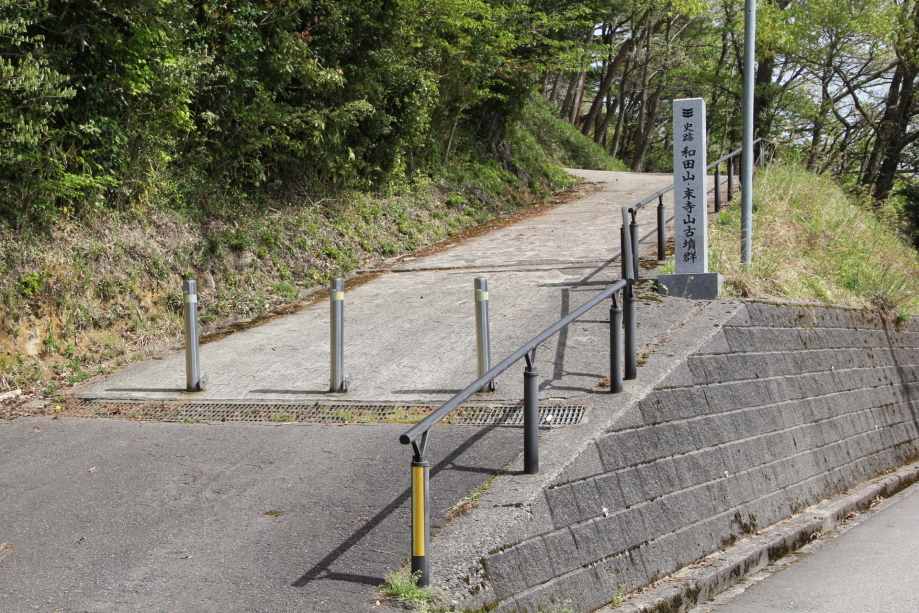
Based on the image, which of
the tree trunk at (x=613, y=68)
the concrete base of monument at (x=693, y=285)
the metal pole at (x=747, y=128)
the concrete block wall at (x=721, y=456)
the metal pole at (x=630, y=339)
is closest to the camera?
the concrete block wall at (x=721, y=456)

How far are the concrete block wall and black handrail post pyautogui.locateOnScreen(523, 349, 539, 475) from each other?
0.20m

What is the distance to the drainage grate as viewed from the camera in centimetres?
572

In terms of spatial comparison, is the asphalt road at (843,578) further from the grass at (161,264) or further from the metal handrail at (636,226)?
Answer: the grass at (161,264)

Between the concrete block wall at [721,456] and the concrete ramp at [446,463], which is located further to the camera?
the concrete block wall at [721,456]

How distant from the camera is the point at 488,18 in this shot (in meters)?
16.6

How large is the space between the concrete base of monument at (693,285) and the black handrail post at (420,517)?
5358mm

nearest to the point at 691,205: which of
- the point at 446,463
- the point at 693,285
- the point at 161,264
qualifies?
the point at 693,285

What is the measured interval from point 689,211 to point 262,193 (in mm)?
7254

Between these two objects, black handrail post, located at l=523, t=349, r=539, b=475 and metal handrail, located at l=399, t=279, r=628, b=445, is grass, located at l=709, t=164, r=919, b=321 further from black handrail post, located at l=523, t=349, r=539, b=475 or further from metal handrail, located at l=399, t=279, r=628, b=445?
black handrail post, located at l=523, t=349, r=539, b=475

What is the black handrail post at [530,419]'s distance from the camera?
455cm

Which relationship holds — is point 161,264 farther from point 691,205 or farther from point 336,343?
point 691,205

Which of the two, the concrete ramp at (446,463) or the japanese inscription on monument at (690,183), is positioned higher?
the japanese inscription on monument at (690,183)

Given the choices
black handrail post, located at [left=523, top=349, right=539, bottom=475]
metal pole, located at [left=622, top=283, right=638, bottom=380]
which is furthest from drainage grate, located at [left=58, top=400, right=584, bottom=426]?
black handrail post, located at [left=523, top=349, right=539, bottom=475]

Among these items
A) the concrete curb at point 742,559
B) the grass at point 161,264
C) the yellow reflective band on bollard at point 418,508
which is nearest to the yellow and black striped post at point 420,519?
the yellow reflective band on bollard at point 418,508
